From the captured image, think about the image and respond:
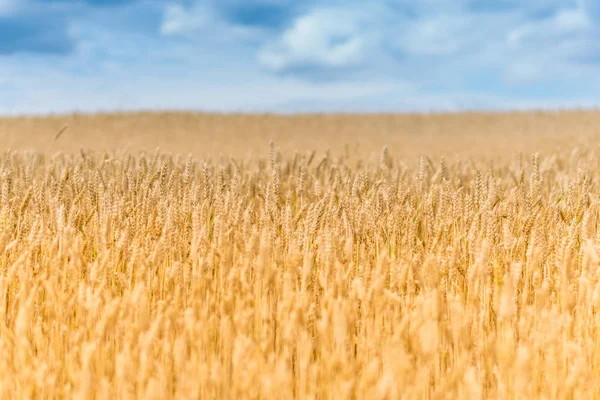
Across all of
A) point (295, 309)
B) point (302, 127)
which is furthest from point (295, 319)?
point (302, 127)

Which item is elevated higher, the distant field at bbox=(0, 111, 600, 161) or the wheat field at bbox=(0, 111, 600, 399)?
the distant field at bbox=(0, 111, 600, 161)

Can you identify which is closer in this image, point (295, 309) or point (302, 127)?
point (295, 309)

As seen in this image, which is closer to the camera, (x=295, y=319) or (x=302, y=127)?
(x=295, y=319)

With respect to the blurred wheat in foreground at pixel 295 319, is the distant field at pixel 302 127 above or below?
above

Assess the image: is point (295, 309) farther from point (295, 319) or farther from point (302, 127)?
point (302, 127)

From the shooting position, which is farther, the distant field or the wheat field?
the distant field

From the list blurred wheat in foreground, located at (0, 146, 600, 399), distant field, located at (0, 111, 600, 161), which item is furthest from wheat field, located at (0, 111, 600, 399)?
distant field, located at (0, 111, 600, 161)

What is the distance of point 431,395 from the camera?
81.3 inches

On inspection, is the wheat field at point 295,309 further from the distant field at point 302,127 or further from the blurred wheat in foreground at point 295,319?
the distant field at point 302,127

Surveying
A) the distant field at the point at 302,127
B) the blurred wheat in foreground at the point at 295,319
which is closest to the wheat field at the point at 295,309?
the blurred wheat in foreground at the point at 295,319

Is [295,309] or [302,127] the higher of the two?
[302,127]

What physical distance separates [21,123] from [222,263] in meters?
26.0

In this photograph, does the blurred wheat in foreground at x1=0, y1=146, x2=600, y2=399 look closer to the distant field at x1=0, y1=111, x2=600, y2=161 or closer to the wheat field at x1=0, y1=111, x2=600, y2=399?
the wheat field at x1=0, y1=111, x2=600, y2=399

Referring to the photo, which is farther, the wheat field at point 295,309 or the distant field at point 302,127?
the distant field at point 302,127
